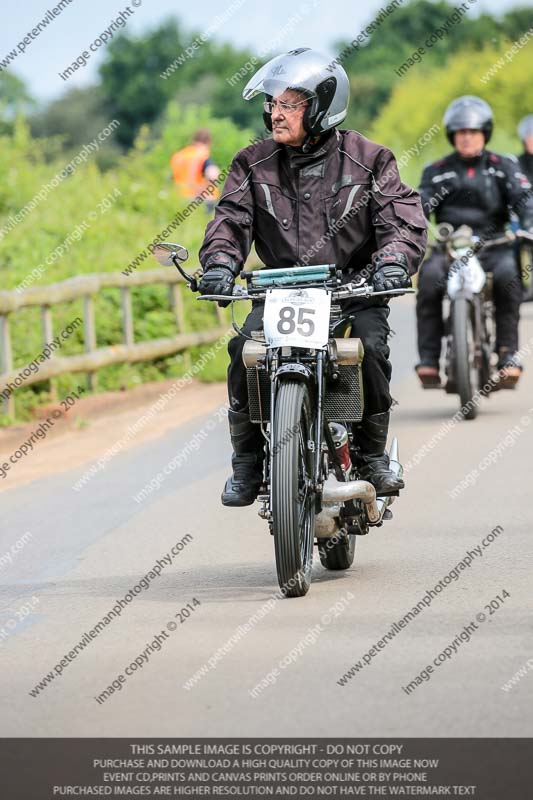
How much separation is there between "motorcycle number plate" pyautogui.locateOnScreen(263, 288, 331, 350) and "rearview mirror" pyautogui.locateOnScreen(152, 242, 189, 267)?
0.43m

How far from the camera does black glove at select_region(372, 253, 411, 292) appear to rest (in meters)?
6.64

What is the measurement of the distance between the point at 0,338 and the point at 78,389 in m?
2.15

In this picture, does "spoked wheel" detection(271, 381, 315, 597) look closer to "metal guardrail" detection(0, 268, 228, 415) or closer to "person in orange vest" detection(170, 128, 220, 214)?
"metal guardrail" detection(0, 268, 228, 415)

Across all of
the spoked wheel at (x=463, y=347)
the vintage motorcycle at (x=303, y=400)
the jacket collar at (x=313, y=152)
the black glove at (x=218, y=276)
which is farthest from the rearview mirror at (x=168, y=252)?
the spoked wheel at (x=463, y=347)

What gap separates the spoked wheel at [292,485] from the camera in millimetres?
6352

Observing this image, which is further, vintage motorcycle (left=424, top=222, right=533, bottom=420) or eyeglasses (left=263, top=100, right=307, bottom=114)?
vintage motorcycle (left=424, top=222, right=533, bottom=420)

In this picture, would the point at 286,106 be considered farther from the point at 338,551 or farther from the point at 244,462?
the point at 338,551

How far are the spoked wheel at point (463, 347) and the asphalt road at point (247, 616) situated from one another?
4.92 feet

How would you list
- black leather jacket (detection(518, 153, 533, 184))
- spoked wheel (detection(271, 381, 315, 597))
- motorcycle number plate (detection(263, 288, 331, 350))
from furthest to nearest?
black leather jacket (detection(518, 153, 533, 184)) < motorcycle number plate (detection(263, 288, 331, 350)) < spoked wheel (detection(271, 381, 315, 597))

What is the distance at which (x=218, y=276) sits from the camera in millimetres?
6816

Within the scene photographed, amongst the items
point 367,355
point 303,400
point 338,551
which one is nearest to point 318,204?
point 367,355

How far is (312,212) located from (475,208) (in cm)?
612

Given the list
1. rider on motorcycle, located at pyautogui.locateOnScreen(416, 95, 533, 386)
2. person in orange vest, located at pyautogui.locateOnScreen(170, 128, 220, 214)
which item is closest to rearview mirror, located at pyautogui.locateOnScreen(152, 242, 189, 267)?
rider on motorcycle, located at pyautogui.locateOnScreen(416, 95, 533, 386)

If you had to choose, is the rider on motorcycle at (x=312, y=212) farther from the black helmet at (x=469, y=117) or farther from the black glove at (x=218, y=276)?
the black helmet at (x=469, y=117)
